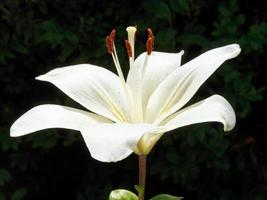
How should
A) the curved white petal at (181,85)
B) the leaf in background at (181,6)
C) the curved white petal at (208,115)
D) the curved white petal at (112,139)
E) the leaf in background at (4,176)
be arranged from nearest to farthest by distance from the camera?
the curved white petal at (112,139) < the curved white petal at (208,115) < the curved white petal at (181,85) < the leaf in background at (181,6) < the leaf in background at (4,176)

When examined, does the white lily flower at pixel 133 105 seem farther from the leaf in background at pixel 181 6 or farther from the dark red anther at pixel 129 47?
the leaf in background at pixel 181 6

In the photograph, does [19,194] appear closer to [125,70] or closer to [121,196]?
[125,70]

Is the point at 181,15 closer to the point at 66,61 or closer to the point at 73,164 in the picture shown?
the point at 66,61

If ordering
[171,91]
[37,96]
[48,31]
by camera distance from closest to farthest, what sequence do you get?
1. [171,91]
2. [48,31]
3. [37,96]

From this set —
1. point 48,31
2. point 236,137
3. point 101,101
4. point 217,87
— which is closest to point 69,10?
point 48,31

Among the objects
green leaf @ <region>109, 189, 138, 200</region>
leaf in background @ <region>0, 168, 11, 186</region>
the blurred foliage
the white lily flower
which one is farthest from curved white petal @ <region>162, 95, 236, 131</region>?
leaf in background @ <region>0, 168, 11, 186</region>

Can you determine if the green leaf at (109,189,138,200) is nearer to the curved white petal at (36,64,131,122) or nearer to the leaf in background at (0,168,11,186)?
the curved white petal at (36,64,131,122)

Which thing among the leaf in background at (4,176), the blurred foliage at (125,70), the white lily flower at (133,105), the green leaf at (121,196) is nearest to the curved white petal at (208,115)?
the white lily flower at (133,105)
